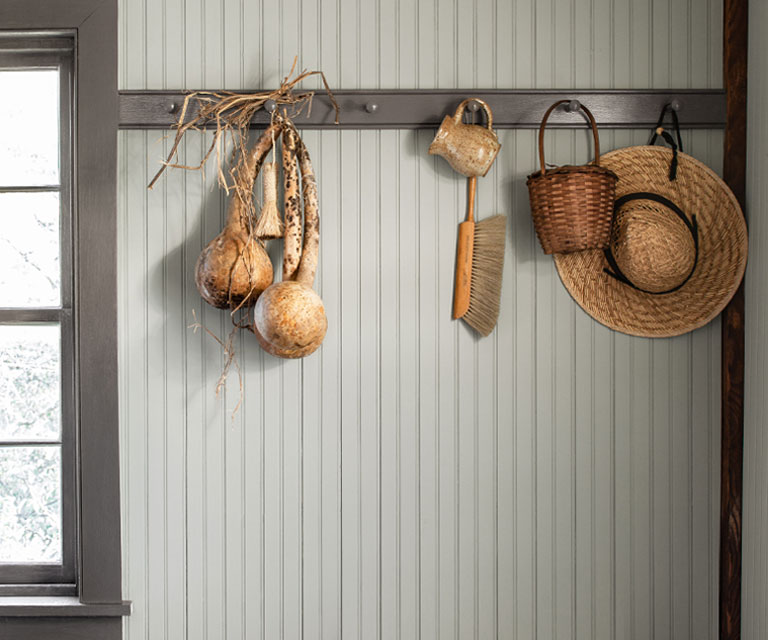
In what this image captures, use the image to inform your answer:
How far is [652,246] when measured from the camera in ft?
4.86

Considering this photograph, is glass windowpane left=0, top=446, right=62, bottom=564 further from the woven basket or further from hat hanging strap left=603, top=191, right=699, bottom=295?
hat hanging strap left=603, top=191, right=699, bottom=295

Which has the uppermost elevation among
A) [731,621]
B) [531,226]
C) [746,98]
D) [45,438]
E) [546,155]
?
[746,98]

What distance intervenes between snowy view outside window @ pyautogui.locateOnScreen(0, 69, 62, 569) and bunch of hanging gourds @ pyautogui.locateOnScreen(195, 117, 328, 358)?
0.50 metres

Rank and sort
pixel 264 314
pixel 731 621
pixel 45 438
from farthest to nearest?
pixel 45 438, pixel 731 621, pixel 264 314

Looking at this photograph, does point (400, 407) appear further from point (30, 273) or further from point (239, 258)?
point (30, 273)

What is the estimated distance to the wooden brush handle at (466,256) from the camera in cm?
156

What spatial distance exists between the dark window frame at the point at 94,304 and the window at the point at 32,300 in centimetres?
8

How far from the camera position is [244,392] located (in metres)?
1.59

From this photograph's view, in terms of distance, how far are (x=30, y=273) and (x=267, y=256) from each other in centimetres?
66

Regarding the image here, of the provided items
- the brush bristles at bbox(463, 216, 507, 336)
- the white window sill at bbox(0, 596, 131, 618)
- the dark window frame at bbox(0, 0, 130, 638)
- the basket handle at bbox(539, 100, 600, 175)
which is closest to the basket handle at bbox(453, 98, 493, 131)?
the basket handle at bbox(539, 100, 600, 175)

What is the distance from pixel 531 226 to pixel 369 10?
2.25ft

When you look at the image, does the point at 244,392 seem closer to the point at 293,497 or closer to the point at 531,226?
the point at 293,497

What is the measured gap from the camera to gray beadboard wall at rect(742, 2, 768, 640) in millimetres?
1449

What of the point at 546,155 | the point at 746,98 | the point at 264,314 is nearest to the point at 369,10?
the point at 546,155
